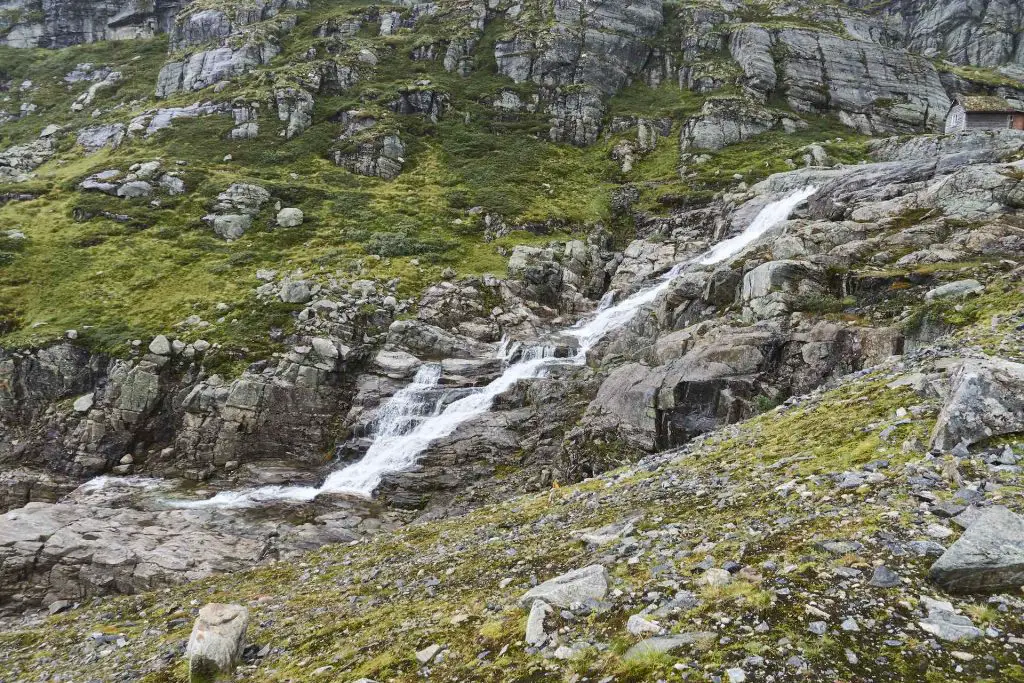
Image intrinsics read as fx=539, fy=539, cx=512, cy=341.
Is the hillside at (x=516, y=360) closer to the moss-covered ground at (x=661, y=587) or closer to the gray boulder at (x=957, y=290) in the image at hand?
the moss-covered ground at (x=661, y=587)

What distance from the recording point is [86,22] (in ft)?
416

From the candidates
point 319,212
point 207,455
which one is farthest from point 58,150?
point 207,455

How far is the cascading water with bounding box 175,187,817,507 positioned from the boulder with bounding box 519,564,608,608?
75.3ft

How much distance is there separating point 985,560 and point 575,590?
203 inches

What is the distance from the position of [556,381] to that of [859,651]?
93.4 feet

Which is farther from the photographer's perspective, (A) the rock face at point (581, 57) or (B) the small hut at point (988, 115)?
(A) the rock face at point (581, 57)

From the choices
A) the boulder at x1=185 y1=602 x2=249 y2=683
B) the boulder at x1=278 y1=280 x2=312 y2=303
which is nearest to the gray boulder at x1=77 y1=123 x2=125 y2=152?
the boulder at x1=278 y1=280 x2=312 y2=303

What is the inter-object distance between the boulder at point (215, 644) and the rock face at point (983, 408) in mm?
14026

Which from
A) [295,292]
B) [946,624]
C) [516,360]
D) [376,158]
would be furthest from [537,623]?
[376,158]

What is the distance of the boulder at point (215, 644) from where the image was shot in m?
10.4

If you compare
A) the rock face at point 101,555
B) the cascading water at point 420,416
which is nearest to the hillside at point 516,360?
the rock face at point 101,555

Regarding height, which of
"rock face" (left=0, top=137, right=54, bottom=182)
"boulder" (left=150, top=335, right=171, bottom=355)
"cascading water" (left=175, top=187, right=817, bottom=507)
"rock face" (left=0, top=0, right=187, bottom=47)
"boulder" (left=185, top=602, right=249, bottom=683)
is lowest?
"cascading water" (left=175, top=187, right=817, bottom=507)

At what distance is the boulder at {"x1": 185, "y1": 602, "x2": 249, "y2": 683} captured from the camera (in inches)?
410

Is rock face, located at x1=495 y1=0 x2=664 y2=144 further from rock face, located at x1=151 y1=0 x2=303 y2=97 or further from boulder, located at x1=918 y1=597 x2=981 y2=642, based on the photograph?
boulder, located at x1=918 y1=597 x2=981 y2=642
